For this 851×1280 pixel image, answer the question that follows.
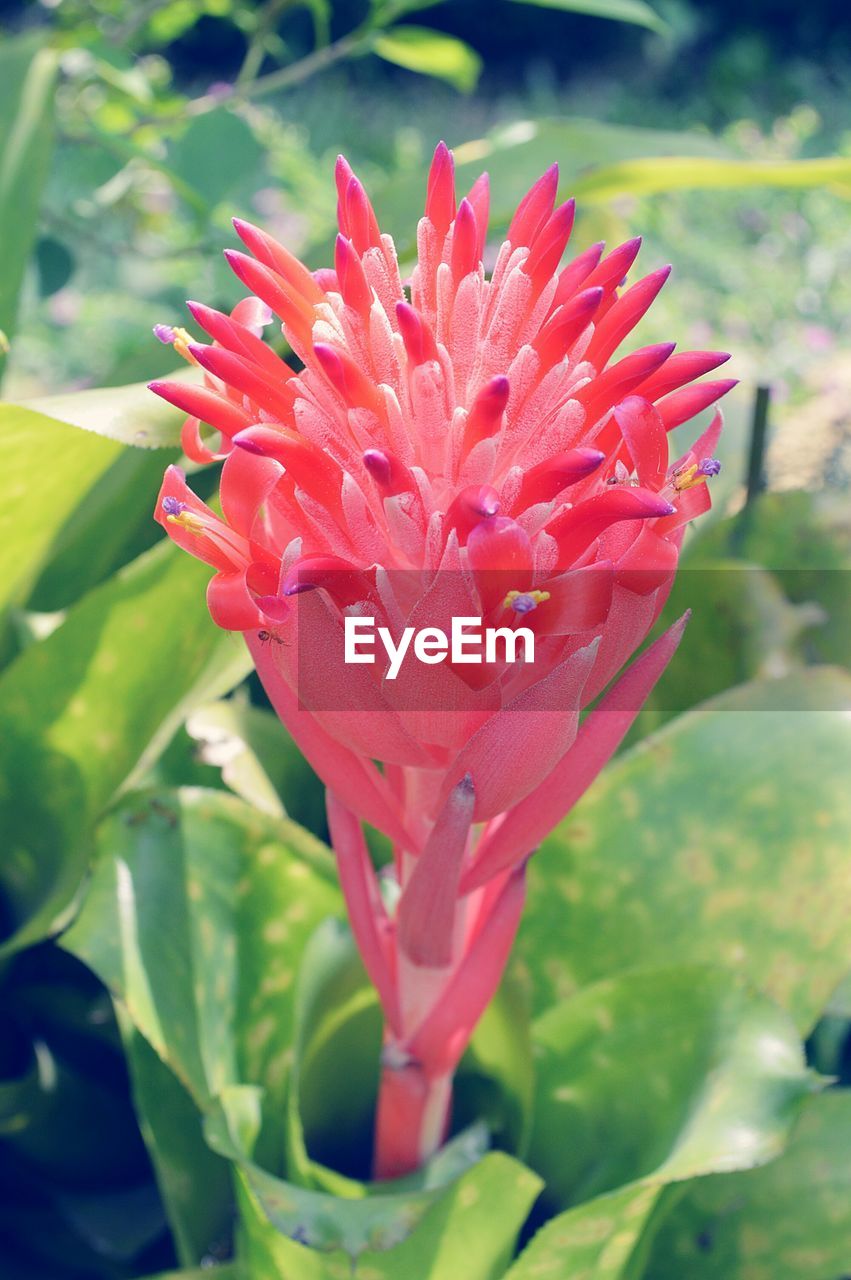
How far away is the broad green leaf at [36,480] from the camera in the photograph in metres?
0.57

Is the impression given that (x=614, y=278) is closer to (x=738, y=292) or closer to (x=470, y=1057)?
(x=470, y=1057)

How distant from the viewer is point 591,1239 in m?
0.51

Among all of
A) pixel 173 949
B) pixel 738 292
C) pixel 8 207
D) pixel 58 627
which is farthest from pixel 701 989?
pixel 738 292

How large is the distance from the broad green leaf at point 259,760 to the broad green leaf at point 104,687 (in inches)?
0.9

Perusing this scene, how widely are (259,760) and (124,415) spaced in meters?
0.25

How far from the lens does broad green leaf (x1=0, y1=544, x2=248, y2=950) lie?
2.20ft

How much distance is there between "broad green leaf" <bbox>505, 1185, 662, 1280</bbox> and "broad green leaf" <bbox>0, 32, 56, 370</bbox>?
68 cm

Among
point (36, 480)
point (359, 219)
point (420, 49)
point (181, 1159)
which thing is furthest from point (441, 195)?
point (420, 49)

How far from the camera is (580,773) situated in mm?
445

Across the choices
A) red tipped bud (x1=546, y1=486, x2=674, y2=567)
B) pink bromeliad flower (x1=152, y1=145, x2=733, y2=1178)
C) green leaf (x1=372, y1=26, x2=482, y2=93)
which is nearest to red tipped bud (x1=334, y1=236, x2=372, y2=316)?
pink bromeliad flower (x1=152, y1=145, x2=733, y2=1178)

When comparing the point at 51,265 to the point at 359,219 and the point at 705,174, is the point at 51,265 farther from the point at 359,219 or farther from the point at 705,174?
the point at 359,219

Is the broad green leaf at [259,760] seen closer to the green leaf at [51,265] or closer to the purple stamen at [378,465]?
the purple stamen at [378,465]

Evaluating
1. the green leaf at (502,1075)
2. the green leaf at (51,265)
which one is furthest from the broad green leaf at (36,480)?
the green leaf at (51,265)

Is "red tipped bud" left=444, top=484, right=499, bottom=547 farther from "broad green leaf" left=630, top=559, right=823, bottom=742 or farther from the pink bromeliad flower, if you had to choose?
"broad green leaf" left=630, top=559, right=823, bottom=742
